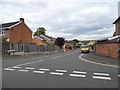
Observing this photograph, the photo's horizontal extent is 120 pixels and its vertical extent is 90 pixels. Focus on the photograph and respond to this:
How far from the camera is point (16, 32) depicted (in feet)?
103

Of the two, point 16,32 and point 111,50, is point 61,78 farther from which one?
point 16,32

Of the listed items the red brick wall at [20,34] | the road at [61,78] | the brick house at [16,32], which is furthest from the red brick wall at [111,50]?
the red brick wall at [20,34]

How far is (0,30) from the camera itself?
31547mm

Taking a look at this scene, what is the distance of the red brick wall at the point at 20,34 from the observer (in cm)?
3034

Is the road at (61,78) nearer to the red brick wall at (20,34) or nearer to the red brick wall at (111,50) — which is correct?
the red brick wall at (111,50)

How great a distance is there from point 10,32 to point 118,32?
1044 inches

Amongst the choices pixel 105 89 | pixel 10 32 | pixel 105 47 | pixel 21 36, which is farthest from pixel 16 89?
pixel 21 36

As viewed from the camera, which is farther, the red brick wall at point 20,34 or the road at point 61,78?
the red brick wall at point 20,34

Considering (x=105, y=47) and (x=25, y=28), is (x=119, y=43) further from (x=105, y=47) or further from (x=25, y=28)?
(x=25, y=28)

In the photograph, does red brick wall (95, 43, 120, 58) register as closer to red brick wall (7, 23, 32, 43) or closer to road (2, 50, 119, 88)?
road (2, 50, 119, 88)

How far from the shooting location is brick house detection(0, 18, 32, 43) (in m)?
29.8

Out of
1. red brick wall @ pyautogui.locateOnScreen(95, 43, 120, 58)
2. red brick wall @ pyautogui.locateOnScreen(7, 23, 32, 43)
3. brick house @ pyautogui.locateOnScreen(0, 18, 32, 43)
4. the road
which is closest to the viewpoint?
the road

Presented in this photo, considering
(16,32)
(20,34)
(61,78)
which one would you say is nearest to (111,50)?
(61,78)

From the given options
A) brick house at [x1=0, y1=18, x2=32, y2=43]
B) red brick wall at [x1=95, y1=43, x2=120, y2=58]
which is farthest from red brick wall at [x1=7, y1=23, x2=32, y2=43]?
red brick wall at [x1=95, y1=43, x2=120, y2=58]
